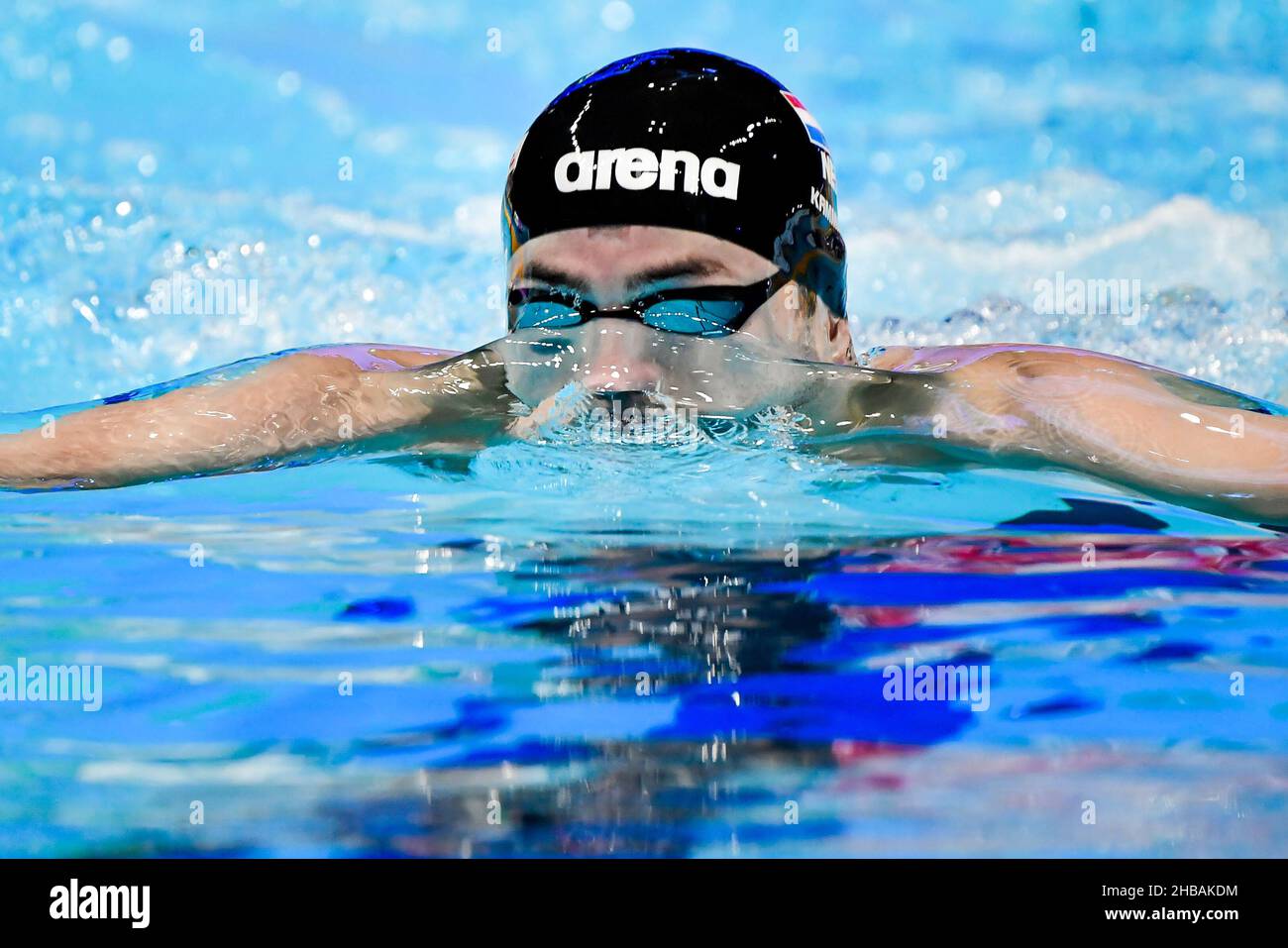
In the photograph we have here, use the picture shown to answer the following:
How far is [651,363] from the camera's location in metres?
2.12

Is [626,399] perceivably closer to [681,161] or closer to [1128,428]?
[681,161]

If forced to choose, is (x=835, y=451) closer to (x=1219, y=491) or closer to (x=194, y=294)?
(x=1219, y=491)

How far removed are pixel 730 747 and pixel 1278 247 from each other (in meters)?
6.32

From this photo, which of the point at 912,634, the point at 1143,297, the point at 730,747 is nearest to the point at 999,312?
the point at 1143,297

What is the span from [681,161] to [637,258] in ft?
0.68

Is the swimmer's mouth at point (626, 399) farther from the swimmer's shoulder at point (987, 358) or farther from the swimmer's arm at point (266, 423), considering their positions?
the swimmer's shoulder at point (987, 358)

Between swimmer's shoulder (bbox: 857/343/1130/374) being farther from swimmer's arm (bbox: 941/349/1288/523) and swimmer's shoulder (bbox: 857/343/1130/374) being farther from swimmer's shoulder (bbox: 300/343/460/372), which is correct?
swimmer's shoulder (bbox: 300/343/460/372)

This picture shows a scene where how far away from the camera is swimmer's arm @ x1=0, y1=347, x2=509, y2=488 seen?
2199 mm

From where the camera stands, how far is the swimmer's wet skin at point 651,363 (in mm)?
2104

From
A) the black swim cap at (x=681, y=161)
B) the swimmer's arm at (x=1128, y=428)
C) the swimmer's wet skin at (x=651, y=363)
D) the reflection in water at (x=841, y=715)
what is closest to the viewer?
the reflection in water at (x=841, y=715)

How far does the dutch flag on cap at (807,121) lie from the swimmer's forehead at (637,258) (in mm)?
399

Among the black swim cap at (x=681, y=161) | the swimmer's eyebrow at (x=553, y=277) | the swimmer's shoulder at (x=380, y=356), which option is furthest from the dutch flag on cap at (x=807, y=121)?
the swimmer's shoulder at (x=380, y=356)

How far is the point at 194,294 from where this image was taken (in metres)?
5.72

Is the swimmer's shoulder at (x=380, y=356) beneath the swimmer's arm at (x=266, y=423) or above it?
above
